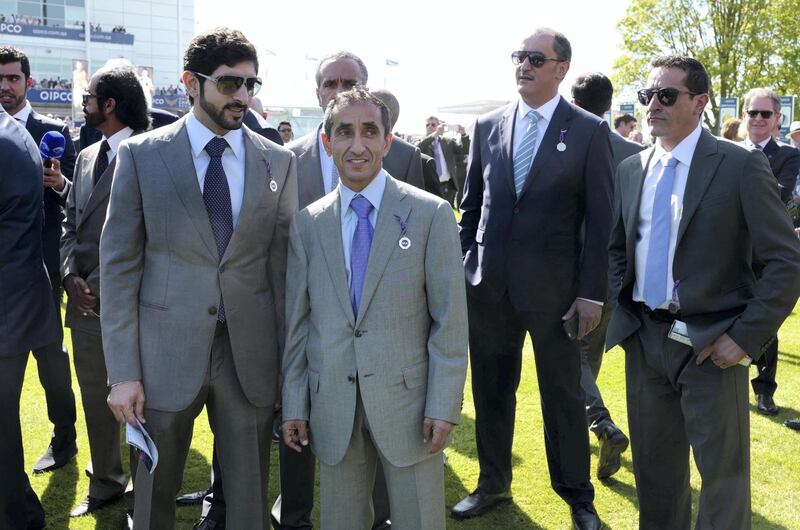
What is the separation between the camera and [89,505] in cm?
470

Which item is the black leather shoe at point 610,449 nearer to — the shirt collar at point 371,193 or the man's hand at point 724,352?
the man's hand at point 724,352

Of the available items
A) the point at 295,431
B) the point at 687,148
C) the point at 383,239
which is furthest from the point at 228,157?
the point at 687,148

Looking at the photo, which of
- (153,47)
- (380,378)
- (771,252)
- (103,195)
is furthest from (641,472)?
(153,47)

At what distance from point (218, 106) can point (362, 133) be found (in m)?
0.63

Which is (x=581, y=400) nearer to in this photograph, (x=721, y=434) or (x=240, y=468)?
(x=721, y=434)

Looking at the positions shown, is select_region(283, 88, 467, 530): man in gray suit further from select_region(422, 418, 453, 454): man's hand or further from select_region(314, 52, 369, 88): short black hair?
select_region(314, 52, 369, 88): short black hair

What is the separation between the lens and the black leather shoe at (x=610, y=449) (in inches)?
203

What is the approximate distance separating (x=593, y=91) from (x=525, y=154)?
155cm

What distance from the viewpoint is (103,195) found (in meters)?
4.28

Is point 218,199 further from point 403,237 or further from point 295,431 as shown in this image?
point 295,431

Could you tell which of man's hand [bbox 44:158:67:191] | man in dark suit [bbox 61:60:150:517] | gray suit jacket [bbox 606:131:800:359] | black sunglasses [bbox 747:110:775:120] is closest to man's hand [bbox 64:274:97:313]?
man in dark suit [bbox 61:60:150:517]

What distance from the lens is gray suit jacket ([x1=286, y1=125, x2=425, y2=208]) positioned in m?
4.37

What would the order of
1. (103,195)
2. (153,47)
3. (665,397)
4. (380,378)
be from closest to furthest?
(380,378), (665,397), (103,195), (153,47)

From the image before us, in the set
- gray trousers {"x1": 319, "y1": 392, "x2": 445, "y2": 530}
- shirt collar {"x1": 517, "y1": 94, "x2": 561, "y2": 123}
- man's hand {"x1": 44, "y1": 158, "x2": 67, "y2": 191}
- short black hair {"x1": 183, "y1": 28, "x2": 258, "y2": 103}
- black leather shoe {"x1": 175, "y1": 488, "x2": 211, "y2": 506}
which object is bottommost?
black leather shoe {"x1": 175, "y1": 488, "x2": 211, "y2": 506}
